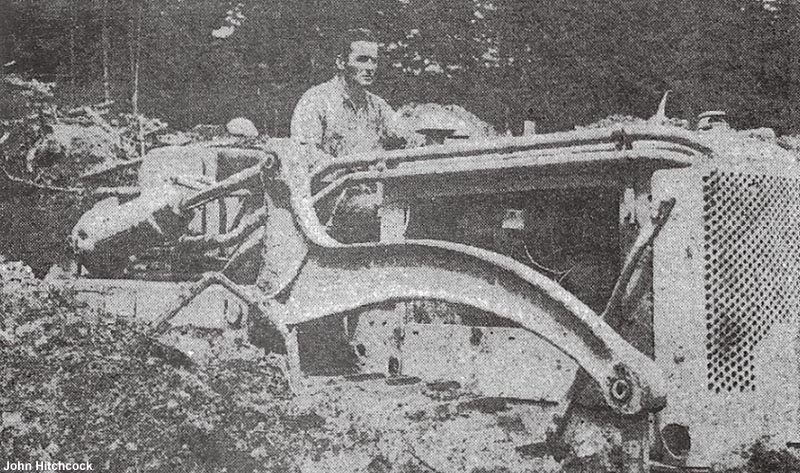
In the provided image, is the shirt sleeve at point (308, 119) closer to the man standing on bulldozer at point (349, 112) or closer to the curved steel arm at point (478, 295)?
the man standing on bulldozer at point (349, 112)

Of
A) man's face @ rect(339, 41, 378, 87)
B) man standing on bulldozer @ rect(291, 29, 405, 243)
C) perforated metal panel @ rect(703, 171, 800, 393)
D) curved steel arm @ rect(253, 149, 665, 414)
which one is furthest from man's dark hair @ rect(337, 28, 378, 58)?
perforated metal panel @ rect(703, 171, 800, 393)

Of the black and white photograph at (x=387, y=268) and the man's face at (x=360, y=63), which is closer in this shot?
the black and white photograph at (x=387, y=268)

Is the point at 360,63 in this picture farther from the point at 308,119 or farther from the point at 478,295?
the point at 478,295

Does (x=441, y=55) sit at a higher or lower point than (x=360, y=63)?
higher

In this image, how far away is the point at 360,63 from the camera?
308 centimetres

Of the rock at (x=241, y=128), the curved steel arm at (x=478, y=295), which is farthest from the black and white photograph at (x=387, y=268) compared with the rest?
the rock at (x=241, y=128)

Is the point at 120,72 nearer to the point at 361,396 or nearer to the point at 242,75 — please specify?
the point at 242,75

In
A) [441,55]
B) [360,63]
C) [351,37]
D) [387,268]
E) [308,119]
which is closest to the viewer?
[387,268]

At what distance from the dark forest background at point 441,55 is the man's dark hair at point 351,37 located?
58mm

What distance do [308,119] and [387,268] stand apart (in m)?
1.21

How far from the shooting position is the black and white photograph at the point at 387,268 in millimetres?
1759

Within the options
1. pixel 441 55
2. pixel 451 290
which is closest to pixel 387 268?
pixel 451 290

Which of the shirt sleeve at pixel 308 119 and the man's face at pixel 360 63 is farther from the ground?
the man's face at pixel 360 63

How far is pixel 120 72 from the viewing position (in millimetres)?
3357
